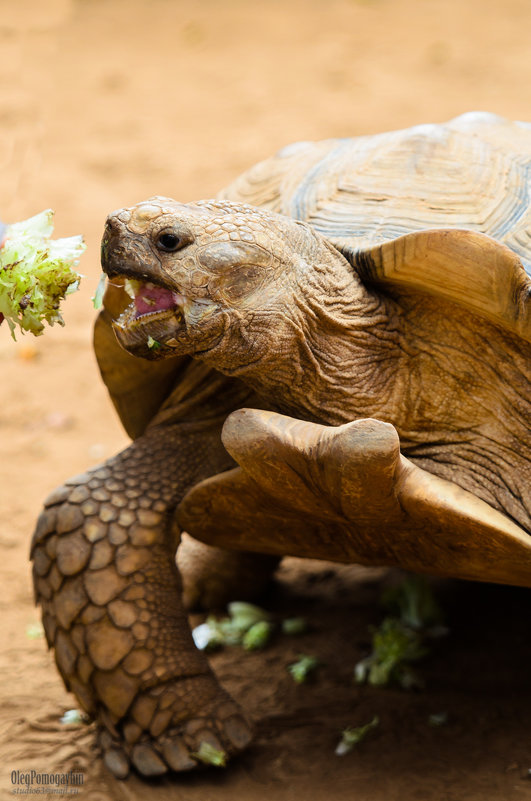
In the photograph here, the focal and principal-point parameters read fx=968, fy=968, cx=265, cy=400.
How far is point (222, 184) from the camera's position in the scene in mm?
7680

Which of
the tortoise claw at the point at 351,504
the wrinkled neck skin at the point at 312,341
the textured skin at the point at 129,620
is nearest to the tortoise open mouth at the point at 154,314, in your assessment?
the wrinkled neck skin at the point at 312,341

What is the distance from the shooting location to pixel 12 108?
9.41 meters

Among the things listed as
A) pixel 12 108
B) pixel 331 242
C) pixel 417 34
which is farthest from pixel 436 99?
pixel 331 242

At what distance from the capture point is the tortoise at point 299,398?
2.27 m

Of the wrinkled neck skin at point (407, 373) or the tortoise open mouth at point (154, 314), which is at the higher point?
the tortoise open mouth at point (154, 314)

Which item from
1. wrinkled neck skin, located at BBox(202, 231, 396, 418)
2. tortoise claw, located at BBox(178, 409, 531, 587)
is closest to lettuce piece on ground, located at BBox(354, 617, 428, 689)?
tortoise claw, located at BBox(178, 409, 531, 587)

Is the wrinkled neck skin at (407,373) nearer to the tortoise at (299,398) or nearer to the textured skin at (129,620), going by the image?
the tortoise at (299,398)

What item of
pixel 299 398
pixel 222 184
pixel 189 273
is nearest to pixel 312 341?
pixel 299 398

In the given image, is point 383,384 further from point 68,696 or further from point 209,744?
point 68,696

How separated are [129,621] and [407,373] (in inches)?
40.5

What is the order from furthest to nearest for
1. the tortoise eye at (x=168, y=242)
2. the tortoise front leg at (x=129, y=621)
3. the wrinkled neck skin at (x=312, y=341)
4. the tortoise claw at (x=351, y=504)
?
the tortoise front leg at (x=129, y=621) < the wrinkled neck skin at (x=312, y=341) < the tortoise eye at (x=168, y=242) < the tortoise claw at (x=351, y=504)

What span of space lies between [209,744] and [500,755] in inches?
31.9

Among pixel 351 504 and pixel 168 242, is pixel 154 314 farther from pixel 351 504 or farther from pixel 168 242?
pixel 351 504

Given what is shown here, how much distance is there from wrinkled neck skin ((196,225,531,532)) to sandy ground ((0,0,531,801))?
0.86 metres
